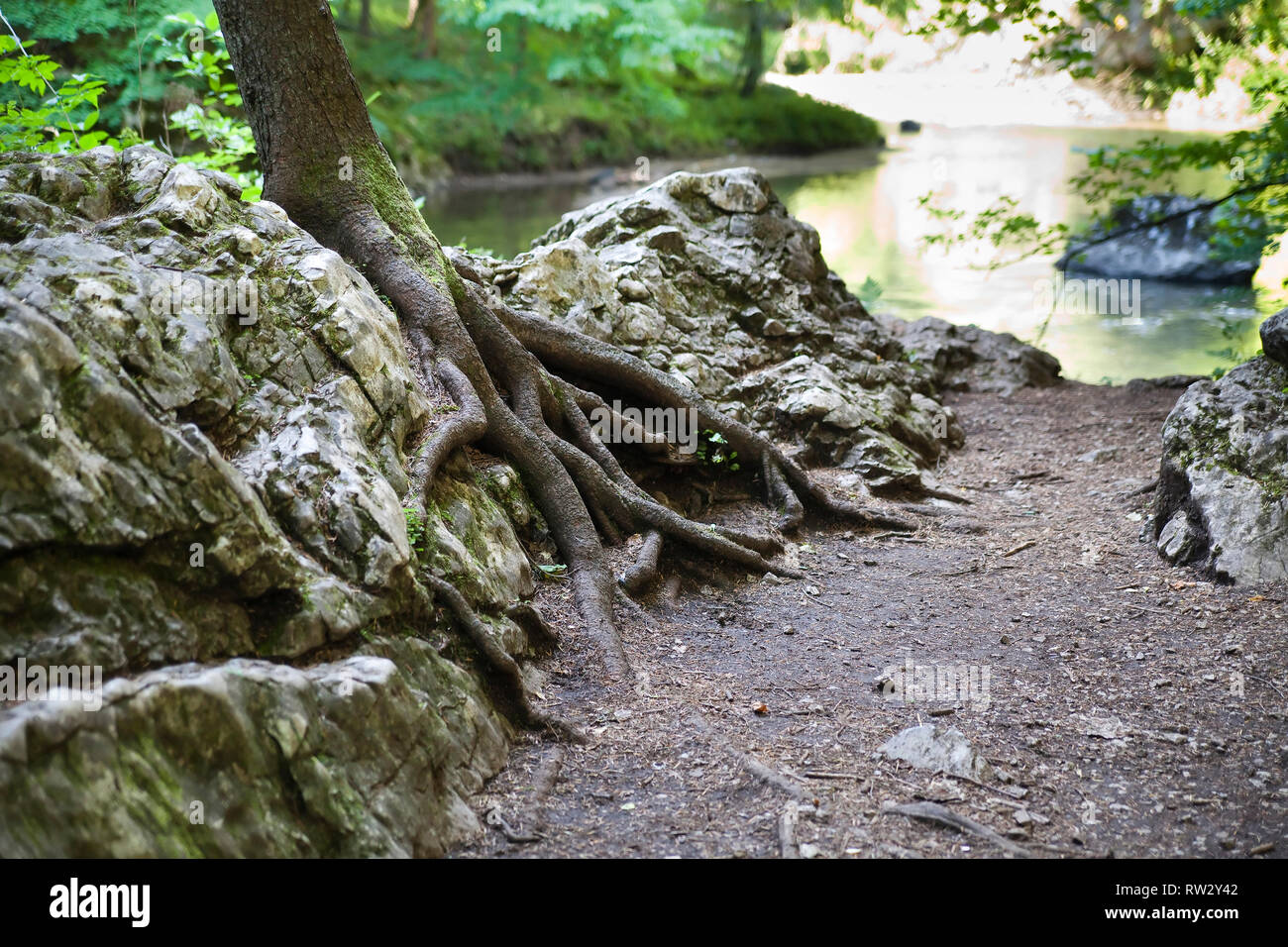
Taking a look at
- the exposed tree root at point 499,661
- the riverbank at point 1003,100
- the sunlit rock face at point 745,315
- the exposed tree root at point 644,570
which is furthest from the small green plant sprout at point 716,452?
the riverbank at point 1003,100

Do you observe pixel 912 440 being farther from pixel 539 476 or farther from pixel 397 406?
pixel 397 406

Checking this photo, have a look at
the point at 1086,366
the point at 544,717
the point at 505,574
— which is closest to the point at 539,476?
the point at 505,574

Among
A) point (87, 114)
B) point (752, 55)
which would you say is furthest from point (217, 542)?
point (752, 55)

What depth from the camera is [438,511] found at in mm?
5176

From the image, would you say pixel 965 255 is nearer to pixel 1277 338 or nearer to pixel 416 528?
pixel 1277 338

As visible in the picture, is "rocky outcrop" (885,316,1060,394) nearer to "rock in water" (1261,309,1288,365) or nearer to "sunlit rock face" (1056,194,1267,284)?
"rock in water" (1261,309,1288,365)

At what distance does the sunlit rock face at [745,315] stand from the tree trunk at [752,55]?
2961 cm

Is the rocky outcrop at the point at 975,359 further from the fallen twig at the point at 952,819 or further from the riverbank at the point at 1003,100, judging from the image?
the riverbank at the point at 1003,100

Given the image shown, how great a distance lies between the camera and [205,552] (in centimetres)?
369

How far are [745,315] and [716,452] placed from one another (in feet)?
8.36

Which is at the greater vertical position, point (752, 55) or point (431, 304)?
point (752, 55)

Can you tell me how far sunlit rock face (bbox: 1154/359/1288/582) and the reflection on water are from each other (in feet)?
14.3

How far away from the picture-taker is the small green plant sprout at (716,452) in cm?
770
